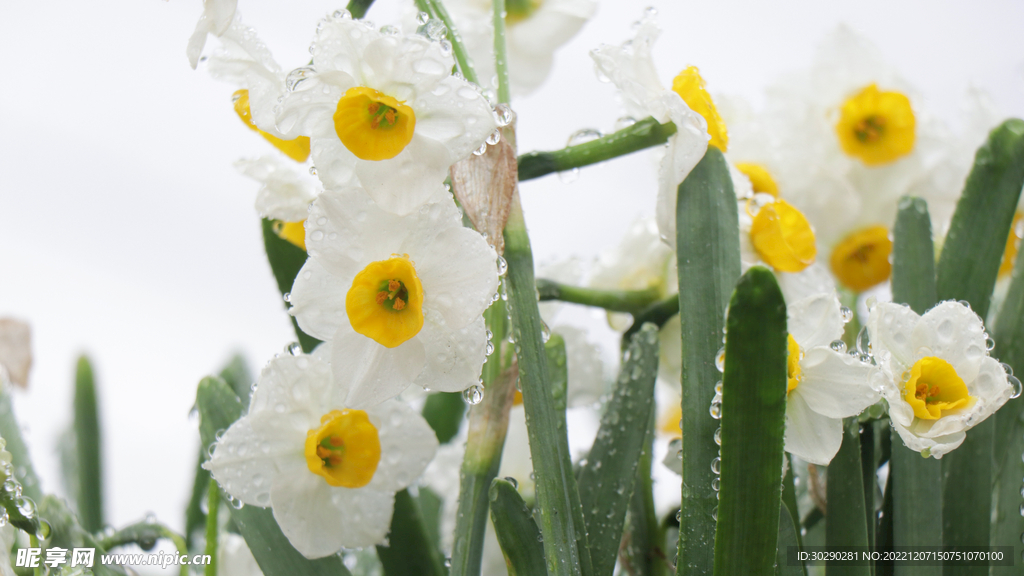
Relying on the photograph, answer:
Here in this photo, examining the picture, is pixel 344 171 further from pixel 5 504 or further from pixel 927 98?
pixel 927 98

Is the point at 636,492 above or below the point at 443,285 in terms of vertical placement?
below

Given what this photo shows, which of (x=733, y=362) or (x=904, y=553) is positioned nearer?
(x=733, y=362)

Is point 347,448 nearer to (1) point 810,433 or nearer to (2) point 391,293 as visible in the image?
(2) point 391,293

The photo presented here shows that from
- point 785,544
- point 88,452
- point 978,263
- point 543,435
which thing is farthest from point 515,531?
point 88,452

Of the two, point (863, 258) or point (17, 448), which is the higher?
point (863, 258)

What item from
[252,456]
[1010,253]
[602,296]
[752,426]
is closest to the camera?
[752,426]

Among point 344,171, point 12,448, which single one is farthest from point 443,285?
point 12,448

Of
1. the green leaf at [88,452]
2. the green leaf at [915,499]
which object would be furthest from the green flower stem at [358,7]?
the green leaf at [88,452]
